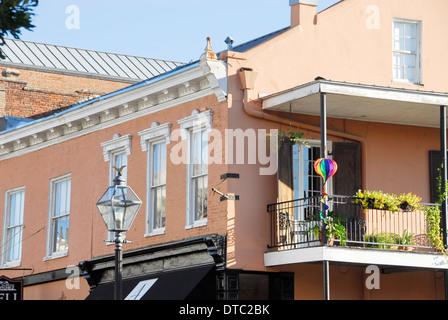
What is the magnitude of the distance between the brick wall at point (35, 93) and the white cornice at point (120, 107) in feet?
12.5

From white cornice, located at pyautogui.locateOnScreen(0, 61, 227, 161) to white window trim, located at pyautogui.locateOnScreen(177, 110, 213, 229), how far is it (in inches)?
16.8

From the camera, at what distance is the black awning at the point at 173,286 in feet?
68.8

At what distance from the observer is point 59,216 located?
26.8 m

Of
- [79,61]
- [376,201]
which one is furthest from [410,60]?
[79,61]

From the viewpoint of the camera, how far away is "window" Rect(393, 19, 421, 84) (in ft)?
76.3

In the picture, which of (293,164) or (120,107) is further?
(120,107)

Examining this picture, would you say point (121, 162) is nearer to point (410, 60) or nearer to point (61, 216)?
point (61, 216)

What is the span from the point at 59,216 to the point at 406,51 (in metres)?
9.55

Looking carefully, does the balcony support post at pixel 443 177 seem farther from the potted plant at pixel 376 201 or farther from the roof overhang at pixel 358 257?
the potted plant at pixel 376 201

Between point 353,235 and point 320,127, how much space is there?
2.25 meters

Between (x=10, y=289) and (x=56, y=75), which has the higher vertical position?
(x=56, y=75)

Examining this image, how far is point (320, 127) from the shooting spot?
850 inches

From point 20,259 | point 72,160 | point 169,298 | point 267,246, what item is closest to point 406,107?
point 267,246

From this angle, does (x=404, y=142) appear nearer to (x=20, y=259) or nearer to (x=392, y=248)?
(x=392, y=248)
